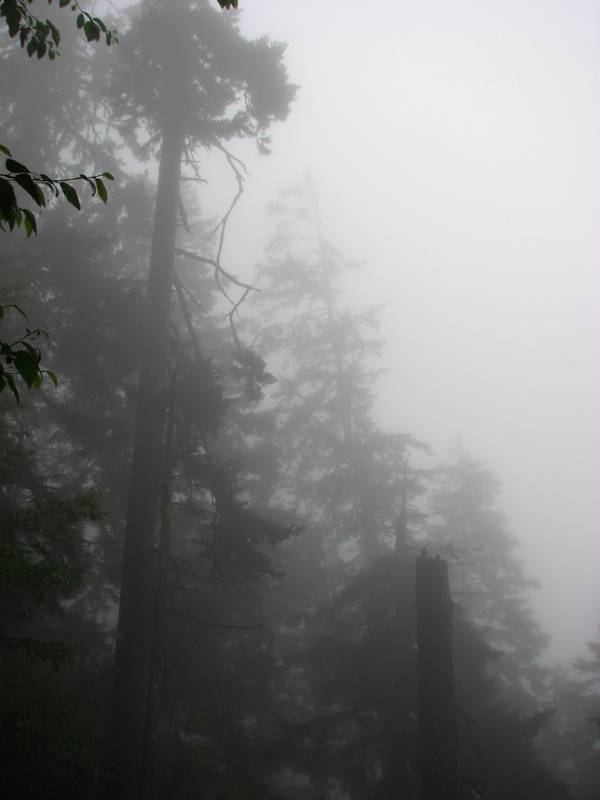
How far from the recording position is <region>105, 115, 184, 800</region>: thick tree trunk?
28.0ft

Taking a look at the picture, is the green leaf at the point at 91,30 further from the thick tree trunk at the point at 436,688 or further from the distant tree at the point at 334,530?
the distant tree at the point at 334,530

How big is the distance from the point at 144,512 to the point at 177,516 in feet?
26.2

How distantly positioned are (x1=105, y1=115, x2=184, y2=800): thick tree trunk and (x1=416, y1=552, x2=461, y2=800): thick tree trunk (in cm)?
521

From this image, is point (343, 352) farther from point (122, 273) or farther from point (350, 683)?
point (350, 683)

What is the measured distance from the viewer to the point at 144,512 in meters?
9.80

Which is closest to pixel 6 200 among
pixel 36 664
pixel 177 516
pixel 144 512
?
pixel 36 664

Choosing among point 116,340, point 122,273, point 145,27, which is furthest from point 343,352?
point 145,27

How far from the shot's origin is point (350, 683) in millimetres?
12023

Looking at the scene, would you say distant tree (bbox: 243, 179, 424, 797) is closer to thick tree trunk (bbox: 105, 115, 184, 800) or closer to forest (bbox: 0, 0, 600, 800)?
forest (bbox: 0, 0, 600, 800)

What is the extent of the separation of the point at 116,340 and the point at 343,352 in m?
12.3

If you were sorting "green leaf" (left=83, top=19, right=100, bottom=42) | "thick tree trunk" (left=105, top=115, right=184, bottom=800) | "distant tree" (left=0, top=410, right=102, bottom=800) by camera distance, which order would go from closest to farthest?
1. "green leaf" (left=83, top=19, right=100, bottom=42)
2. "distant tree" (left=0, top=410, right=102, bottom=800)
3. "thick tree trunk" (left=105, top=115, right=184, bottom=800)

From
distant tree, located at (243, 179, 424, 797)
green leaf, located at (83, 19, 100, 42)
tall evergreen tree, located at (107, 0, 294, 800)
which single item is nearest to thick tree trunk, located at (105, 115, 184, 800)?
tall evergreen tree, located at (107, 0, 294, 800)

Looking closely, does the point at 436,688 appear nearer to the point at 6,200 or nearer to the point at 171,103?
the point at 6,200

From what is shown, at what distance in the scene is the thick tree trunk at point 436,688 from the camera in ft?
29.5
